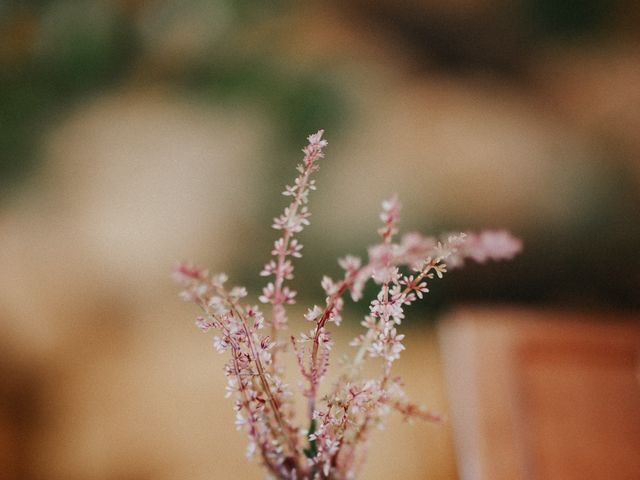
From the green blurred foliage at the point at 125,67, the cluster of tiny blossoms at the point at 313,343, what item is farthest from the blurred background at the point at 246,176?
the cluster of tiny blossoms at the point at 313,343

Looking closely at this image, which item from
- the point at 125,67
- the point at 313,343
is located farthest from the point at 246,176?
the point at 313,343

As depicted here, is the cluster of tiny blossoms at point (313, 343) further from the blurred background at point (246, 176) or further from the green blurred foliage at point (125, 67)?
the green blurred foliage at point (125, 67)

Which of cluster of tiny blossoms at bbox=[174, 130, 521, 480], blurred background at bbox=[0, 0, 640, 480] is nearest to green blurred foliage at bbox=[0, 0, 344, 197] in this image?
blurred background at bbox=[0, 0, 640, 480]

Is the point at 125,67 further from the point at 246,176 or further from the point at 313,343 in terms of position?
the point at 313,343

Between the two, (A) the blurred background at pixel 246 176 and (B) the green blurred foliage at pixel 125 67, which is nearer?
(A) the blurred background at pixel 246 176

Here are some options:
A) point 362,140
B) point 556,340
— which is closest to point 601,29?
point 362,140

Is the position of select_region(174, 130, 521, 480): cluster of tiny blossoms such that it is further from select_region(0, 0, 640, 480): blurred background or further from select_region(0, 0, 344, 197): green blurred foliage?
select_region(0, 0, 344, 197): green blurred foliage
